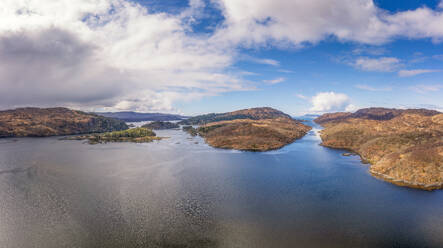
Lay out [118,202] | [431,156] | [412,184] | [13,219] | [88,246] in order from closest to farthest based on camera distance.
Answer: [88,246]
[13,219]
[118,202]
[412,184]
[431,156]

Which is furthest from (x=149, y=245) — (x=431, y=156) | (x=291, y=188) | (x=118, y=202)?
(x=431, y=156)

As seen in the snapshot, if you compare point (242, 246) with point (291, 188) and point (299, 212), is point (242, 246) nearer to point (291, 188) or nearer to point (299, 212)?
point (299, 212)

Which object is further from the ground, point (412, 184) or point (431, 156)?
point (431, 156)

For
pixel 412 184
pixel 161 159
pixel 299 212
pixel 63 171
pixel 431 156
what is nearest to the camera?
pixel 299 212

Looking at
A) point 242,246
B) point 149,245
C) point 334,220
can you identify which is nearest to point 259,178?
point 334,220

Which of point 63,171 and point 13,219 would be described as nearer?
point 13,219

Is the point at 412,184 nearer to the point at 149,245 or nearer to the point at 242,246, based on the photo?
the point at 242,246
